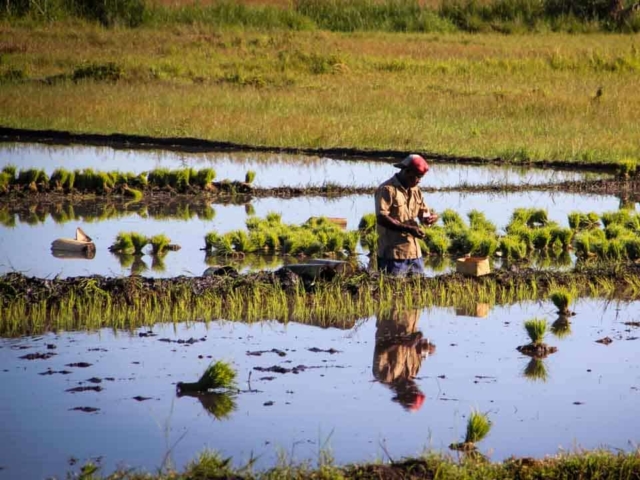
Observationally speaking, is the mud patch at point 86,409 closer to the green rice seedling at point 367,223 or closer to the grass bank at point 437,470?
the grass bank at point 437,470

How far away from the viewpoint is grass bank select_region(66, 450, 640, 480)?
5.19m

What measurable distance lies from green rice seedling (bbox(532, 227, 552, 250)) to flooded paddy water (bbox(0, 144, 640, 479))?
225cm

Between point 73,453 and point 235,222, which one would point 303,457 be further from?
point 235,222

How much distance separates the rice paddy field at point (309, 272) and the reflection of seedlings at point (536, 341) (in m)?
0.02

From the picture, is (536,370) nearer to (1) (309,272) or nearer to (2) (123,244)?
(1) (309,272)

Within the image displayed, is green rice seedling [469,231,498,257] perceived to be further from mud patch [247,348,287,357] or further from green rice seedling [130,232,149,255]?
mud patch [247,348,287,357]

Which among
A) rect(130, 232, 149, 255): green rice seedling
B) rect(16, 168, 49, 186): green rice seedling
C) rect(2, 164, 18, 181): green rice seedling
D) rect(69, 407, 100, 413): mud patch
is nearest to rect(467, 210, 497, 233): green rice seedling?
rect(130, 232, 149, 255): green rice seedling

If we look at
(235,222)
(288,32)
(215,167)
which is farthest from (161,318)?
(288,32)

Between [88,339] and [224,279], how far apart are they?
1.53 m

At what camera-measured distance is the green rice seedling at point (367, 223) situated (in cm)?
1228

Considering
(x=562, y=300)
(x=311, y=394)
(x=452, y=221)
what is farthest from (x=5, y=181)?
(x=311, y=394)

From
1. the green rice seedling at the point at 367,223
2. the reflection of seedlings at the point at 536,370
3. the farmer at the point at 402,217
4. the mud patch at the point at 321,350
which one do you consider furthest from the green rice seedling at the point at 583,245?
the mud patch at the point at 321,350

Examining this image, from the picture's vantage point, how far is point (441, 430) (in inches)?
248

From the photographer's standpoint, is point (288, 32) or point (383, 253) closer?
point (383, 253)
